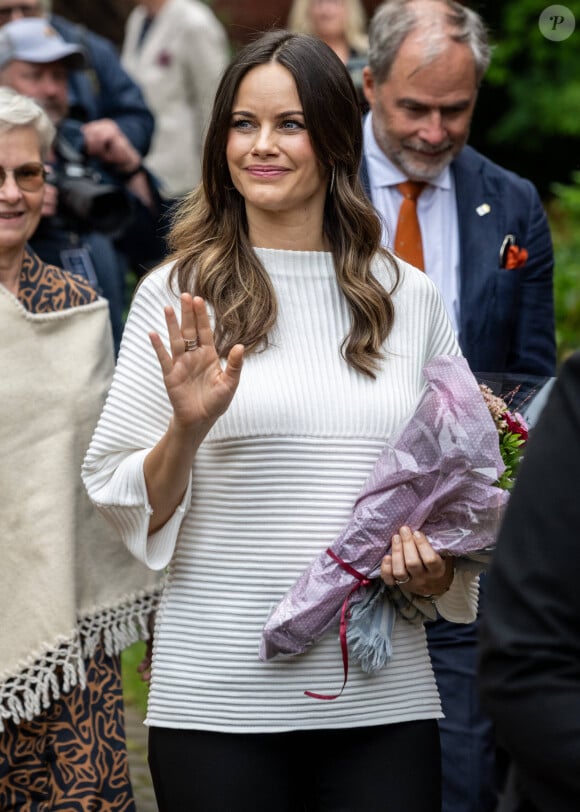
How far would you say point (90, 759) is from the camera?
3.87 meters

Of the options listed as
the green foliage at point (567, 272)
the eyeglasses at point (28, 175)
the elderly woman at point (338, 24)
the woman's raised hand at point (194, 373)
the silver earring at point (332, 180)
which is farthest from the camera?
the elderly woman at point (338, 24)

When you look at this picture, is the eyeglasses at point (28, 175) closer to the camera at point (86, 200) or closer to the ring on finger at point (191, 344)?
the camera at point (86, 200)

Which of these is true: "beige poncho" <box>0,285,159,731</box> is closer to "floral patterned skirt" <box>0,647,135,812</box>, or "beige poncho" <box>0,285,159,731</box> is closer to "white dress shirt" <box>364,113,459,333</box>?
"floral patterned skirt" <box>0,647,135,812</box>

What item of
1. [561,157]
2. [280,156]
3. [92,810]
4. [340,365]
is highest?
[280,156]

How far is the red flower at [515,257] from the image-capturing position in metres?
4.46

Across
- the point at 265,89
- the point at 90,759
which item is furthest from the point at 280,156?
the point at 90,759

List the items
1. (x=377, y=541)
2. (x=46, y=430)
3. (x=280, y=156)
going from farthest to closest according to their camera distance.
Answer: (x=46, y=430) < (x=280, y=156) < (x=377, y=541)

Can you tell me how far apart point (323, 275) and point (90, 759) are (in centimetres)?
146

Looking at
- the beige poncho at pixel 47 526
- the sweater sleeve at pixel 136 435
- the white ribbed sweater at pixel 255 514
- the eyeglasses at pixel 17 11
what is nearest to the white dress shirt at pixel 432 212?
the beige poncho at pixel 47 526

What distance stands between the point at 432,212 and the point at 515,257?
29cm

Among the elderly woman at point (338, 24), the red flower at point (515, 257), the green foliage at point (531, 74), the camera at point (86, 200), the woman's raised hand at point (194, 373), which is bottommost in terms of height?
the green foliage at point (531, 74)

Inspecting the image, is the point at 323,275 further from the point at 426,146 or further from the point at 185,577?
the point at 426,146

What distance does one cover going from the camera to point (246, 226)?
340cm

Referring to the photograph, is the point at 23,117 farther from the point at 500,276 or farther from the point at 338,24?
the point at 338,24
